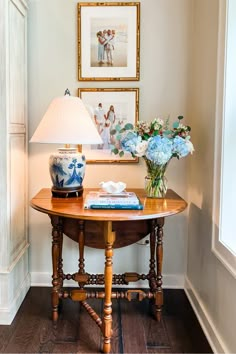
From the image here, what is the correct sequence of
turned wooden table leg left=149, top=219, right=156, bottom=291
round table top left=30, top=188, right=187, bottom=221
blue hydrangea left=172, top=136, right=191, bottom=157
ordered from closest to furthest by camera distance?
round table top left=30, top=188, right=187, bottom=221 → blue hydrangea left=172, top=136, right=191, bottom=157 → turned wooden table leg left=149, top=219, right=156, bottom=291

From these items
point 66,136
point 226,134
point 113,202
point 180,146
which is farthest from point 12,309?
point 226,134

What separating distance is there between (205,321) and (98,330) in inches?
24.9

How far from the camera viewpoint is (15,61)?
221cm

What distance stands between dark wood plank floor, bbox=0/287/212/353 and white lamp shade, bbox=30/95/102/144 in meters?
1.10

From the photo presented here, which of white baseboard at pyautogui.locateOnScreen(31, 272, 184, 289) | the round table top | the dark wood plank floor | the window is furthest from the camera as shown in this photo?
white baseboard at pyautogui.locateOnScreen(31, 272, 184, 289)

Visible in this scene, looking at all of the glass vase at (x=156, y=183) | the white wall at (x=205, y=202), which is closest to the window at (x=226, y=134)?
the white wall at (x=205, y=202)

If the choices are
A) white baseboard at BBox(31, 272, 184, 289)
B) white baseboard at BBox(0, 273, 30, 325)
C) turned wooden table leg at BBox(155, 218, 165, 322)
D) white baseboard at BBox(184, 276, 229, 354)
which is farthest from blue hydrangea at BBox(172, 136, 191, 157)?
white baseboard at BBox(0, 273, 30, 325)

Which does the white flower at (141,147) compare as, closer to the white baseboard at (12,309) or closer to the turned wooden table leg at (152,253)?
the turned wooden table leg at (152,253)

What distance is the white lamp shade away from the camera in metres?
1.92

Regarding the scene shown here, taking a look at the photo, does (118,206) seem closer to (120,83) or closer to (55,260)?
(55,260)

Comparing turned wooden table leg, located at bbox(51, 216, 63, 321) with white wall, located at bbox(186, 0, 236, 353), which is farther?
turned wooden table leg, located at bbox(51, 216, 63, 321)

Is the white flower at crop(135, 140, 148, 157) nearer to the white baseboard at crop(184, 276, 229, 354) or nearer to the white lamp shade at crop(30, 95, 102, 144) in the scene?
the white lamp shade at crop(30, 95, 102, 144)

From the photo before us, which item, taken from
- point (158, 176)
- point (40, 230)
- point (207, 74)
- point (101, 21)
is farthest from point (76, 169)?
point (101, 21)

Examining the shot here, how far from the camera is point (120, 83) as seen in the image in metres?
2.50
